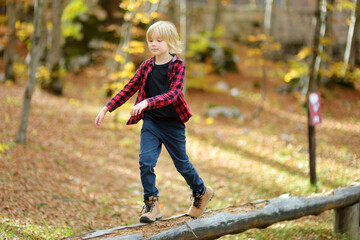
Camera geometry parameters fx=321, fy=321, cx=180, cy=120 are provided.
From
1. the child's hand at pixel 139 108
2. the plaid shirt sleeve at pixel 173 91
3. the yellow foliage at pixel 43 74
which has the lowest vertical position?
the yellow foliage at pixel 43 74

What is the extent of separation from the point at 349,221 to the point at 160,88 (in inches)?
138

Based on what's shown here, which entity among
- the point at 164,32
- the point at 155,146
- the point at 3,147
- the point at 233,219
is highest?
the point at 164,32

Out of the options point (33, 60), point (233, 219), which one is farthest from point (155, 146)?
point (33, 60)

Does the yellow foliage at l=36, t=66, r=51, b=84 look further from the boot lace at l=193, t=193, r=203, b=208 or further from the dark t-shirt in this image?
the boot lace at l=193, t=193, r=203, b=208

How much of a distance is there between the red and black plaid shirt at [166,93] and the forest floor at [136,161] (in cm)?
184

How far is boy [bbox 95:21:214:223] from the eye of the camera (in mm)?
3010

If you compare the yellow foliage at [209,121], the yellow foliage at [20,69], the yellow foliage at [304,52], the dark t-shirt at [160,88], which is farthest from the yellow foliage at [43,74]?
the dark t-shirt at [160,88]

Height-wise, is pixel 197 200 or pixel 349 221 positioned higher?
pixel 197 200

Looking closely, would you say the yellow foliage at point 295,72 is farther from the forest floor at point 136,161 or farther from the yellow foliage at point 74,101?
the yellow foliage at point 74,101

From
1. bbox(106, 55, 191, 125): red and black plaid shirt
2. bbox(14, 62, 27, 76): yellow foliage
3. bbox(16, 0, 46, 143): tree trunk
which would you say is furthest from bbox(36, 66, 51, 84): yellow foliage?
bbox(106, 55, 191, 125): red and black plaid shirt

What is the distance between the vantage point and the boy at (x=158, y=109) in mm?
3010

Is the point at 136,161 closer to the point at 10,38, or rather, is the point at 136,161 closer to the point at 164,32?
the point at 164,32

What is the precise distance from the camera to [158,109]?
318cm

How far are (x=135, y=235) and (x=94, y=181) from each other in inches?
139
